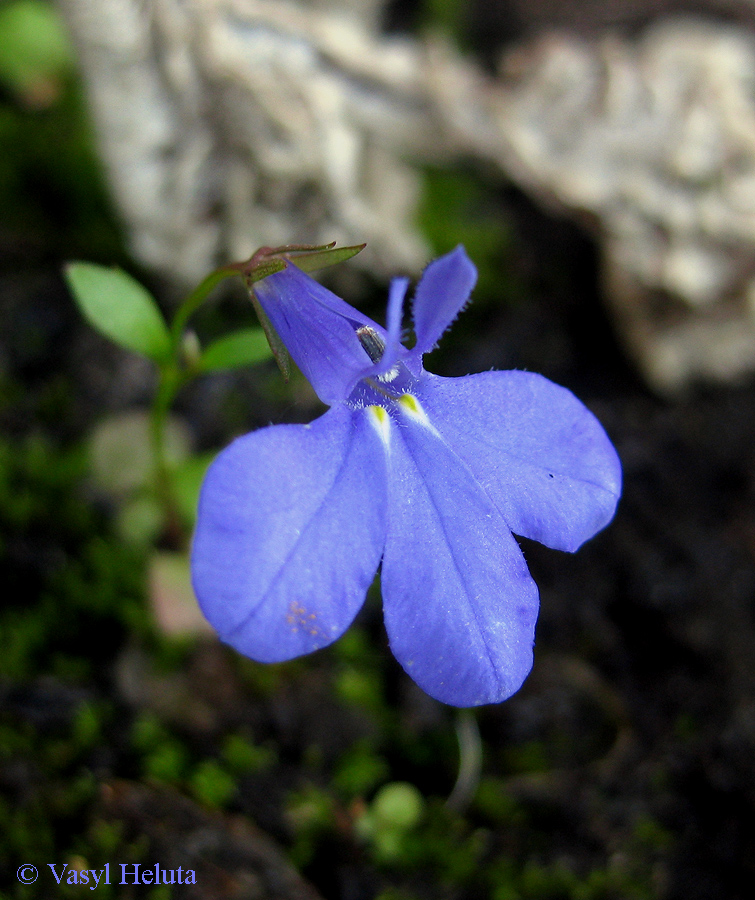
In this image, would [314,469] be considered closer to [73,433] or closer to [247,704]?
[247,704]

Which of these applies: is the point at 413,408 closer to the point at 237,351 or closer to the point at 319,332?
the point at 319,332

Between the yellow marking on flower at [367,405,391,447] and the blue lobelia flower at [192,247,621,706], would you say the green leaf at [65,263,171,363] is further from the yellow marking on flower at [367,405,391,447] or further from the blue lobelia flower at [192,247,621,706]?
the yellow marking on flower at [367,405,391,447]

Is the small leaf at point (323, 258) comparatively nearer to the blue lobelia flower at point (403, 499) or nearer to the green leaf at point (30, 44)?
the blue lobelia flower at point (403, 499)

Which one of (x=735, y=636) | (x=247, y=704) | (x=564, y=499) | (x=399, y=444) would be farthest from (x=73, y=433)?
(x=735, y=636)

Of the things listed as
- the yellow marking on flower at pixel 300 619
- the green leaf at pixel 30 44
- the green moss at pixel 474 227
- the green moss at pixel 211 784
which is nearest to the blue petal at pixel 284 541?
the yellow marking on flower at pixel 300 619

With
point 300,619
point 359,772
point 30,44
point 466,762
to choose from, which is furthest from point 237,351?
point 30,44
